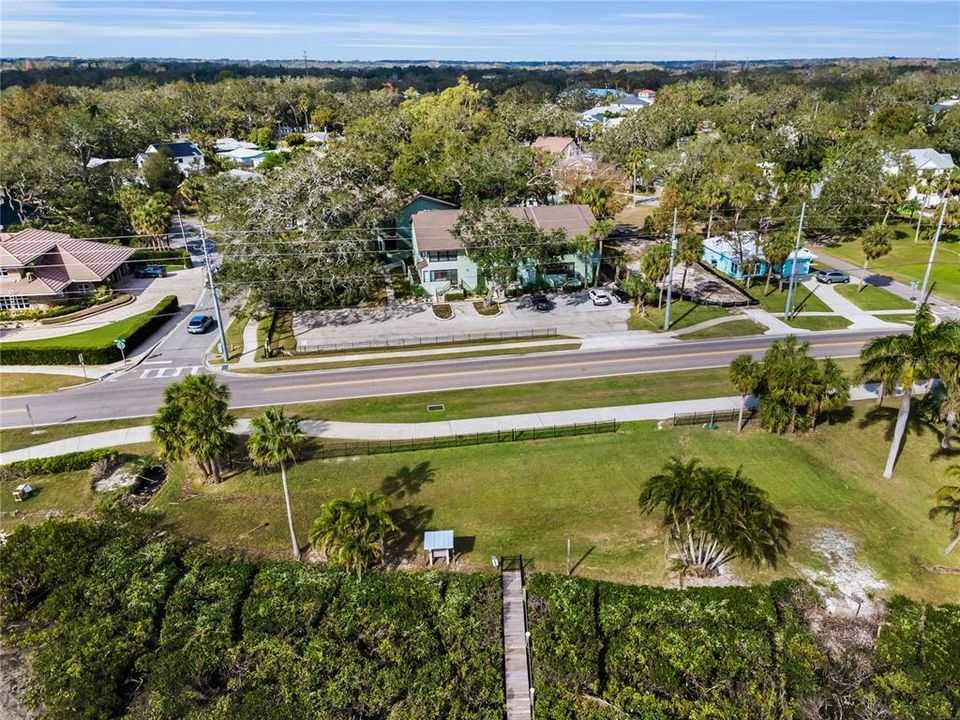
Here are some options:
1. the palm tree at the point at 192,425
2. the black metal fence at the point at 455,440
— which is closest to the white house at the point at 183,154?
the palm tree at the point at 192,425

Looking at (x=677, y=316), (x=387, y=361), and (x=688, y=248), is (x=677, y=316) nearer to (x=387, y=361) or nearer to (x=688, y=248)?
(x=688, y=248)

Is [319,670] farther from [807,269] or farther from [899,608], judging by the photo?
[807,269]

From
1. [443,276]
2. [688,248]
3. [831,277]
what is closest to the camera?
[688,248]

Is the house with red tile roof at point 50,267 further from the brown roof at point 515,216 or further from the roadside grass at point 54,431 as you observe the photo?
the brown roof at point 515,216

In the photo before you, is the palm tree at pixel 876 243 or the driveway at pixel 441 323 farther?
the palm tree at pixel 876 243

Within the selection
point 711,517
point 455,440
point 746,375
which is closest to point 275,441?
point 455,440

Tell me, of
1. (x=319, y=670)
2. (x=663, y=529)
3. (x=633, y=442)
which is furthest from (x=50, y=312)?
(x=663, y=529)
